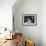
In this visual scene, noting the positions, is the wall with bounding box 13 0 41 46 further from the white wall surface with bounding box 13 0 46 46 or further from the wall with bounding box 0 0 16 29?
the wall with bounding box 0 0 16 29

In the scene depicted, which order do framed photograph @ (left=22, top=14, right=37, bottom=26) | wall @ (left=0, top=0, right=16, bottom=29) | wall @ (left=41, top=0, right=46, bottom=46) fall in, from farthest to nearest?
framed photograph @ (left=22, top=14, right=37, bottom=26) → wall @ (left=41, top=0, right=46, bottom=46) → wall @ (left=0, top=0, right=16, bottom=29)

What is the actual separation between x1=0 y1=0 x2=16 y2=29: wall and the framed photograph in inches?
51.8

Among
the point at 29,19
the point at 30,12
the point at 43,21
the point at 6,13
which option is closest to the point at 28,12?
the point at 30,12

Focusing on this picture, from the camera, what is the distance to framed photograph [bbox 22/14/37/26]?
591 cm

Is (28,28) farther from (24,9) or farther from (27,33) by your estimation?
(24,9)

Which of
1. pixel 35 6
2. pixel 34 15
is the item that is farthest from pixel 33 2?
pixel 34 15

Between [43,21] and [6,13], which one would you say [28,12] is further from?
[6,13]

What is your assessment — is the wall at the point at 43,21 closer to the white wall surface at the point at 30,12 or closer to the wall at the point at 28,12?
the white wall surface at the point at 30,12

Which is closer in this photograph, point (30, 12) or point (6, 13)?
point (6, 13)

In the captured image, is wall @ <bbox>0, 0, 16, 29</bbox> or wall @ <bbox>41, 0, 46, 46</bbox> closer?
wall @ <bbox>0, 0, 16, 29</bbox>

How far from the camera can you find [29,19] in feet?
19.4

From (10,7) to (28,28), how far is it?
1.75m

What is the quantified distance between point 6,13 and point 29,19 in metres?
1.56

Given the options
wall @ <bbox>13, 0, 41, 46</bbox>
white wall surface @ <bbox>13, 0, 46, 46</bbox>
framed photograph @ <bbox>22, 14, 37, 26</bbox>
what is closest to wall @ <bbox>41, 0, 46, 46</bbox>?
white wall surface @ <bbox>13, 0, 46, 46</bbox>
